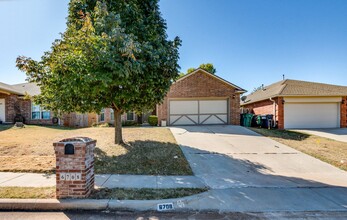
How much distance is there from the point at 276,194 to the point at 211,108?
1187 cm

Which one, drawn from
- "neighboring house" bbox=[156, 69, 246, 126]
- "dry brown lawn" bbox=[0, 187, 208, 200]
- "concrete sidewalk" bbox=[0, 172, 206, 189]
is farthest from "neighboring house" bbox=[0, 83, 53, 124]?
"dry brown lawn" bbox=[0, 187, 208, 200]

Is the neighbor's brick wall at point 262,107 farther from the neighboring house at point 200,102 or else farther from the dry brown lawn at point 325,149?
the dry brown lawn at point 325,149

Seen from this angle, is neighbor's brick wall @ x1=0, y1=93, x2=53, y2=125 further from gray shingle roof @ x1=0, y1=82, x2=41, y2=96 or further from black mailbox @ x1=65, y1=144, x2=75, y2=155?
black mailbox @ x1=65, y1=144, x2=75, y2=155

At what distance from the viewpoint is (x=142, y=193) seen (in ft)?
13.7

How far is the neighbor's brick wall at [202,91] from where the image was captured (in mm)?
15789

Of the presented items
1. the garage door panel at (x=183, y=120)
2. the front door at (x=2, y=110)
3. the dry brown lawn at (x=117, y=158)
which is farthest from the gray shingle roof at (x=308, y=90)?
the front door at (x=2, y=110)

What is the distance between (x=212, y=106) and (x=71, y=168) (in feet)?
44.4

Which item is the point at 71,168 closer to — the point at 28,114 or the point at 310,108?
the point at 310,108

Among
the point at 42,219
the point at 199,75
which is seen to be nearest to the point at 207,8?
the point at 199,75

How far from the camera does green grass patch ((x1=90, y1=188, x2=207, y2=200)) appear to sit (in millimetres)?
3949

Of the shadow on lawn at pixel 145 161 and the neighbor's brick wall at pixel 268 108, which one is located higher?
the neighbor's brick wall at pixel 268 108

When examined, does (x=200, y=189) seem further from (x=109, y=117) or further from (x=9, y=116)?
(x=9, y=116)

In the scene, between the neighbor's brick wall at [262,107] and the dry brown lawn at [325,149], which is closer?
the dry brown lawn at [325,149]

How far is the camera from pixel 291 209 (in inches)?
147
